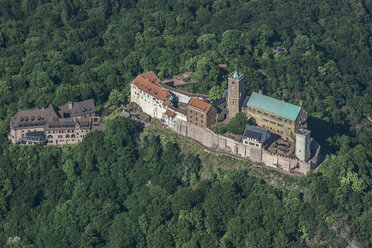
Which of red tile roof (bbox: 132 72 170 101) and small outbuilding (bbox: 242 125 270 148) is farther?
red tile roof (bbox: 132 72 170 101)

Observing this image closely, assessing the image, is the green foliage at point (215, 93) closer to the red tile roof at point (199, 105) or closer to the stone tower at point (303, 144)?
the red tile roof at point (199, 105)

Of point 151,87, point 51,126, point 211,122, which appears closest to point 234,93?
point 211,122

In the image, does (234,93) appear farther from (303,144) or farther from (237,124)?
(303,144)

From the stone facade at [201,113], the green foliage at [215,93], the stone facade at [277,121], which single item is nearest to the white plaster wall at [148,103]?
the stone facade at [201,113]

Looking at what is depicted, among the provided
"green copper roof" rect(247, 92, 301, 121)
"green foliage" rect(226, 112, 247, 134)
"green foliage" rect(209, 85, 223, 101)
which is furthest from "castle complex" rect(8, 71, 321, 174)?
"green foliage" rect(209, 85, 223, 101)

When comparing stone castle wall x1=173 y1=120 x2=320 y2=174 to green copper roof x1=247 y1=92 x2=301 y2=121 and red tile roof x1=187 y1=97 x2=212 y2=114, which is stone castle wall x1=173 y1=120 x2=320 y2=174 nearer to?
red tile roof x1=187 y1=97 x2=212 y2=114

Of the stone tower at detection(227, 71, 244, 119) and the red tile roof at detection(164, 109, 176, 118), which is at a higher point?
the stone tower at detection(227, 71, 244, 119)
